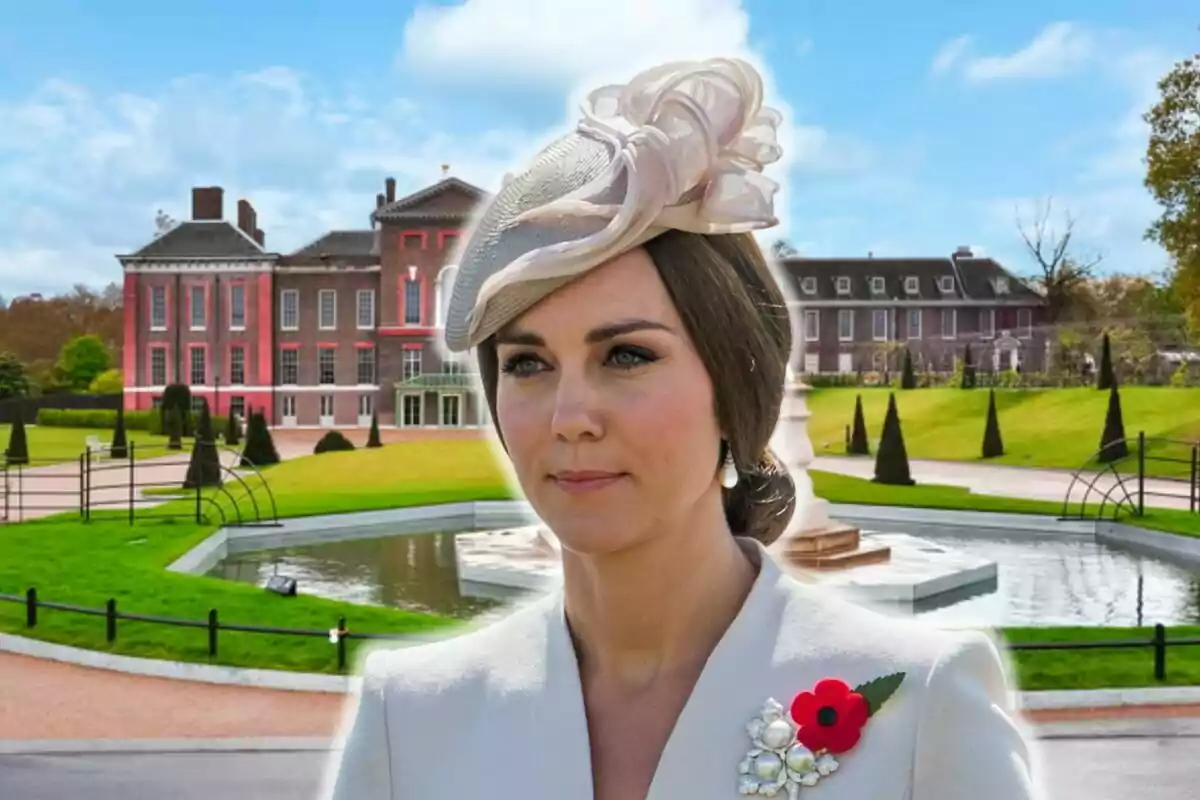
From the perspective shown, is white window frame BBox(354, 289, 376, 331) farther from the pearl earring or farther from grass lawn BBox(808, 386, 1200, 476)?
the pearl earring

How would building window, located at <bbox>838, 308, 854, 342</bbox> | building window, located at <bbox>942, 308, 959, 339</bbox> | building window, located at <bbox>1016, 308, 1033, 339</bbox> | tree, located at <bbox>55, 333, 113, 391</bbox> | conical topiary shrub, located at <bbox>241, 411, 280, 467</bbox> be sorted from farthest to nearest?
tree, located at <bbox>55, 333, 113, 391</bbox> → building window, located at <bbox>838, 308, 854, 342</bbox> → building window, located at <bbox>942, 308, 959, 339</bbox> → building window, located at <bbox>1016, 308, 1033, 339</bbox> → conical topiary shrub, located at <bbox>241, 411, 280, 467</bbox>

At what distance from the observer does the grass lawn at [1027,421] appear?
29.8 metres

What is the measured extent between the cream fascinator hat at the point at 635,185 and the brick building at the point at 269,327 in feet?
146

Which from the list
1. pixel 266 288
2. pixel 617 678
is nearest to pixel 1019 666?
pixel 617 678

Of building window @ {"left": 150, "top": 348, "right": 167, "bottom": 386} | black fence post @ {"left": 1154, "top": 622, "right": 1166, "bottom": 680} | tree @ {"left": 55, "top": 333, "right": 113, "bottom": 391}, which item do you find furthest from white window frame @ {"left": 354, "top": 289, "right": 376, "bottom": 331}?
black fence post @ {"left": 1154, "top": 622, "right": 1166, "bottom": 680}

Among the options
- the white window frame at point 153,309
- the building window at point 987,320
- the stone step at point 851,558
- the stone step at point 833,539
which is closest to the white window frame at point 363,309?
the white window frame at point 153,309

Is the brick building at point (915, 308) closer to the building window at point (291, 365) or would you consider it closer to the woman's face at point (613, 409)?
the building window at point (291, 365)

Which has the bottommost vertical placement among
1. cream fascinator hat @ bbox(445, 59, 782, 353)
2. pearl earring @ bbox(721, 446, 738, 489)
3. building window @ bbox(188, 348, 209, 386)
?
pearl earring @ bbox(721, 446, 738, 489)

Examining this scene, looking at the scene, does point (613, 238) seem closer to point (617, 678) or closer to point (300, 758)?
point (617, 678)

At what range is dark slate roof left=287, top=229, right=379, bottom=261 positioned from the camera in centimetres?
4722

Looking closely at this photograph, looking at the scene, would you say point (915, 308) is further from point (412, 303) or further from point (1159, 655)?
point (1159, 655)

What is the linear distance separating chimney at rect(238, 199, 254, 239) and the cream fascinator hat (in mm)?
48511

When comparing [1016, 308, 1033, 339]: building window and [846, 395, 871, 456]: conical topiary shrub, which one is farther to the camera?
[1016, 308, 1033, 339]: building window

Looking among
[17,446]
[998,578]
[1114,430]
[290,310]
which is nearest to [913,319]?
[1114,430]
